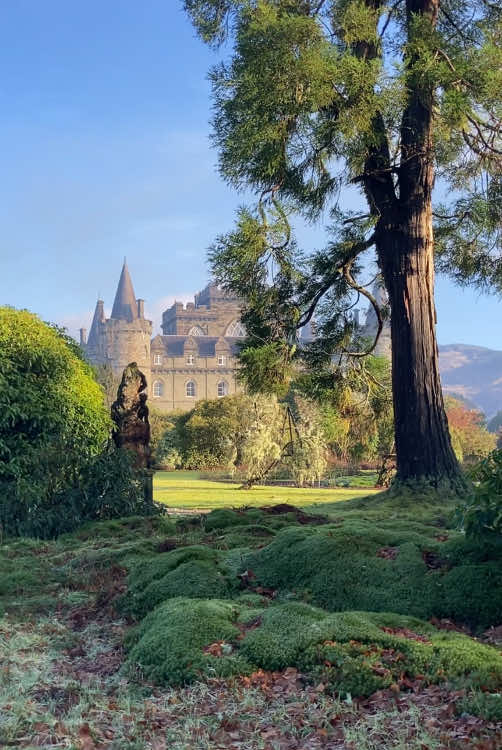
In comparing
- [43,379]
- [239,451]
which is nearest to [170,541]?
[43,379]

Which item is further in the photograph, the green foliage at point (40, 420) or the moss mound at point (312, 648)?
the green foliage at point (40, 420)

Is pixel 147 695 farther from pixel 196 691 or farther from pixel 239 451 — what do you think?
pixel 239 451

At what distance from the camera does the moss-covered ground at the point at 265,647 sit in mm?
3172

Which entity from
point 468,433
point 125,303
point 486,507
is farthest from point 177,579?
point 125,303

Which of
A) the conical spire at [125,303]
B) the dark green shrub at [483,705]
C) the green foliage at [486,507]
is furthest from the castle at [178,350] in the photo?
the dark green shrub at [483,705]

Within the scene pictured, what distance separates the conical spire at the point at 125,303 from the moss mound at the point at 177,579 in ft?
329

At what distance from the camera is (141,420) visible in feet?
33.5

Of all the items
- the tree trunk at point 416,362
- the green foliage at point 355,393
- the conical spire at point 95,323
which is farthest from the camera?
the conical spire at point 95,323

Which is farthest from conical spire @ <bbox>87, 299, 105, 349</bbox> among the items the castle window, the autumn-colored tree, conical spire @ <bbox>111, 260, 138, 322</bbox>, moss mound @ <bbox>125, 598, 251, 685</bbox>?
moss mound @ <bbox>125, 598, 251, 685</bbox>

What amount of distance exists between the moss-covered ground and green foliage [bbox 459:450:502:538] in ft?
0.83

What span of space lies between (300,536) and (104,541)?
2.78 meters

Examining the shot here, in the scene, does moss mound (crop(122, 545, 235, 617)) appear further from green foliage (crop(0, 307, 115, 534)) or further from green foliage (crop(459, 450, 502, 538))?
green foliage (crop(0, 307, 115, 534))

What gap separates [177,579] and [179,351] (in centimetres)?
9286

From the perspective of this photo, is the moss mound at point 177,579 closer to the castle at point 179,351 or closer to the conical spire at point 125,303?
the castle at point 179,351
